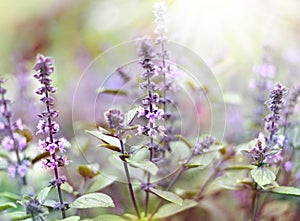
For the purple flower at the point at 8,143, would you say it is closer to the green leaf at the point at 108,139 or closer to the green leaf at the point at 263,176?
the green leaf at the point at 108,139

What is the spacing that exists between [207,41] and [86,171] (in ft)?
2.54

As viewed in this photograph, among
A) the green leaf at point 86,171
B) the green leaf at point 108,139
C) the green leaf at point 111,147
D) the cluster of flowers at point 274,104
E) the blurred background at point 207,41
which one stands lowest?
the green leaf at point 86,171

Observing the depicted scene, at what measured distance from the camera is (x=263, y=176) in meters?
0.73

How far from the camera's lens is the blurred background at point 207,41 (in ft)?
4.09

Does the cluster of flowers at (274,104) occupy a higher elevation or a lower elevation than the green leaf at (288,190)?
higher

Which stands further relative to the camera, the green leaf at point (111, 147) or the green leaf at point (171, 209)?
the green leaf at point (171, 209)

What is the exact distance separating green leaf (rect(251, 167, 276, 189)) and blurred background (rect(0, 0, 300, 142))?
36 cm

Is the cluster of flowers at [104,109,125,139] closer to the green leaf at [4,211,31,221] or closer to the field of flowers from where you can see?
the field of flowers

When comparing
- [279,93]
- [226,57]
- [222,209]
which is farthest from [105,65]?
[279,93]

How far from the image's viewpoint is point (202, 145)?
0.85 meters

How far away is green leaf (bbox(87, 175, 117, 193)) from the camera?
2.74 feet

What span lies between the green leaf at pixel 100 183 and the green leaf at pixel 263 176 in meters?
0.23

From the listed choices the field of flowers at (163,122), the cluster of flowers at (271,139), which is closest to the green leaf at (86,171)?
the field of flowers at (163,122)

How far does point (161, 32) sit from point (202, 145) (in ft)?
0.63
